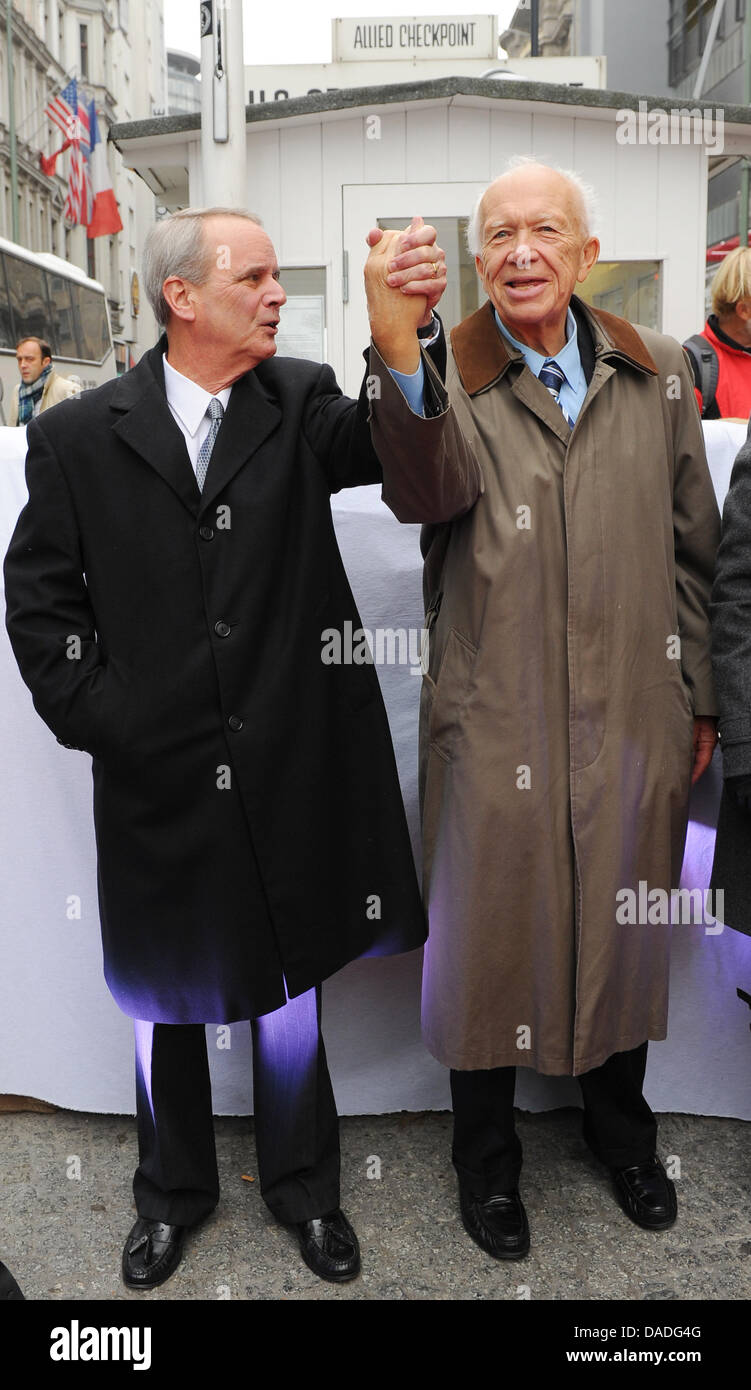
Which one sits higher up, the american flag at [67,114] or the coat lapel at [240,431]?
→ the american flag at [67,114]

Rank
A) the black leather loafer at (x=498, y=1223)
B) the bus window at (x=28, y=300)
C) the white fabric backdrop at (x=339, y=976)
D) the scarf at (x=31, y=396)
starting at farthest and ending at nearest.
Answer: the bus window at (x=28, y=300) → the scarf at (x=31, y=396) → the white fabric backdrop at (x=339, y=976) → the black leather loafer at (x=498, y=1223)

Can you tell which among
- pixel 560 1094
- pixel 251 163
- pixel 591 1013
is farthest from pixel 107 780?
pixel 251 163

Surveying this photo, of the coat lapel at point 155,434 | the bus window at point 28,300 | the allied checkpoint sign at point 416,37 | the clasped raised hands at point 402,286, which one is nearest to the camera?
the clasped raised hands at point 402,286

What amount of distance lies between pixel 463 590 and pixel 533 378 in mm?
422

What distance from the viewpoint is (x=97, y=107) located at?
1646 inches

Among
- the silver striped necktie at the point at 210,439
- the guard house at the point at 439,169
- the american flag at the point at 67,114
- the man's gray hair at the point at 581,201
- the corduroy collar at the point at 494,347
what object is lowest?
the silver striped necktie at the point at 210,439

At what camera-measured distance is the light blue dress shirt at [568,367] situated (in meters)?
2.43

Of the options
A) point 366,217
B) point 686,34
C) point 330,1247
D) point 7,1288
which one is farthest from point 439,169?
point 686,34

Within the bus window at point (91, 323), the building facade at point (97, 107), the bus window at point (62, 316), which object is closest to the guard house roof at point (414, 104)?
the bus window at point (62, 316)

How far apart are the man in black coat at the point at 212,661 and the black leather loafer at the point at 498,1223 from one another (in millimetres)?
264

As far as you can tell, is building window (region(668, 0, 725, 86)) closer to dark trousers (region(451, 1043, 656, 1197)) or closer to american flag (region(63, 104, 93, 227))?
american flag (region(63, 104, 93, 227))

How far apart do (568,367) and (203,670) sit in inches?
36.7

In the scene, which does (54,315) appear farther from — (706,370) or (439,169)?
(706,370)

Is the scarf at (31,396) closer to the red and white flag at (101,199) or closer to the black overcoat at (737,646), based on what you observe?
the black overcoat at (737,646)
